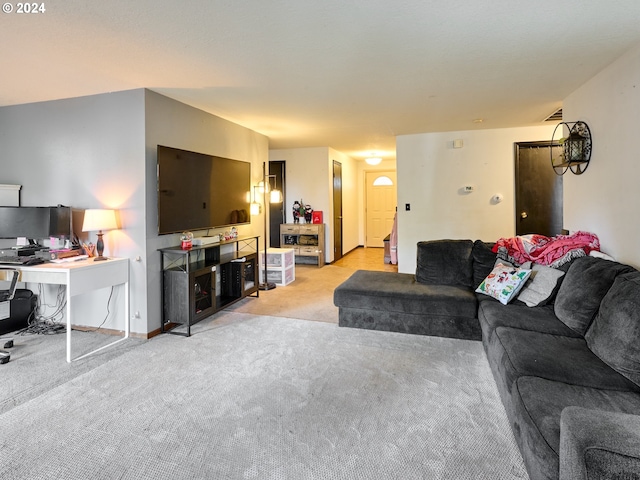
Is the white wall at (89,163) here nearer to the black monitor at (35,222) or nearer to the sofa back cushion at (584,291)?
the black monitor at (35,222)

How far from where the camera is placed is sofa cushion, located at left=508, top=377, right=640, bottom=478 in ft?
Result: 4.42

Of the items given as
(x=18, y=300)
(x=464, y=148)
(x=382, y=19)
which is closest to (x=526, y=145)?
(x=464, y=148)

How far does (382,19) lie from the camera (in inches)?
85.4

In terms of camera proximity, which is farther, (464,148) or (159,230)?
(464,148)

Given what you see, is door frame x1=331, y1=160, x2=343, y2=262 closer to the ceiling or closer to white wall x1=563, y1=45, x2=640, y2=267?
the ceiling

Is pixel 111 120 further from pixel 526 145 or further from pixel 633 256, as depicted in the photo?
pixel 526 145

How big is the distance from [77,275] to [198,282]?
118 centimetres

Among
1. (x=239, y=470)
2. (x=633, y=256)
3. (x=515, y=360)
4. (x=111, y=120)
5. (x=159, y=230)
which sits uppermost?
(x=111, y=120)

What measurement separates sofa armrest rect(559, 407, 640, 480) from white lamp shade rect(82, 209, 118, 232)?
3.55 meters

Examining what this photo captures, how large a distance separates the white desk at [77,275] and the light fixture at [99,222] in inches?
5.9

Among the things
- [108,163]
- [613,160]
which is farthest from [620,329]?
[108,163]

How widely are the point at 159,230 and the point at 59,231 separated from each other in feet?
3.25

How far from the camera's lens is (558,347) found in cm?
208

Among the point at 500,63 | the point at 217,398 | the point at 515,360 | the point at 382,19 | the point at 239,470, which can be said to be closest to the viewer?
the point at 239,470
